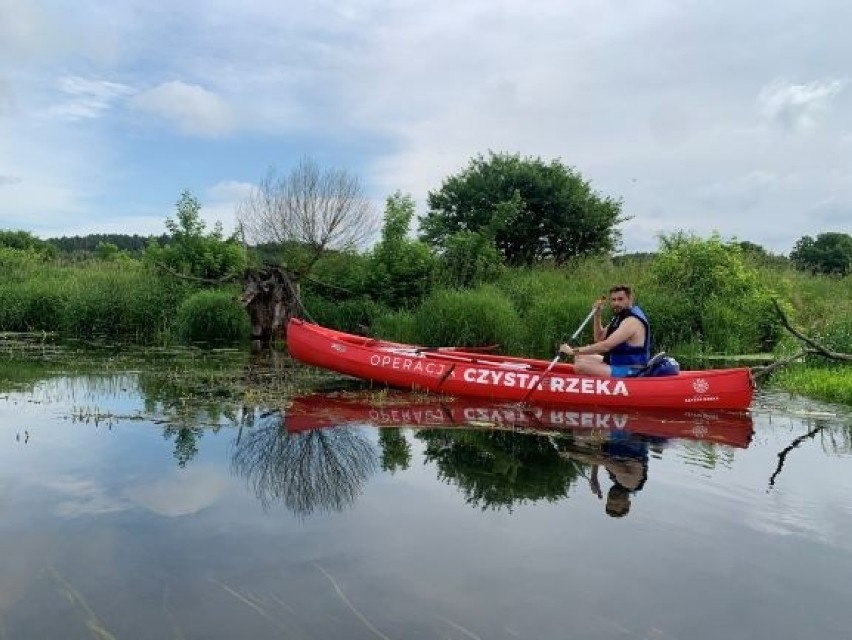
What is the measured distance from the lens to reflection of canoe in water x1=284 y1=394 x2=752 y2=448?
8558 millimetres

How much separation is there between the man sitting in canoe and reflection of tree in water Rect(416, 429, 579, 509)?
6.58 feet

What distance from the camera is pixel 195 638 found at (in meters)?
3.50

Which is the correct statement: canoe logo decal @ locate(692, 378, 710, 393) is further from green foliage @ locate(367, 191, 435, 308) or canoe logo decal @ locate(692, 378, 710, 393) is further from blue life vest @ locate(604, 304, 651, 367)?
green foliage @ locate(367, 191, 435, 308)

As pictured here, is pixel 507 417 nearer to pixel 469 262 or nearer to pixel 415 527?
pixel 415 527

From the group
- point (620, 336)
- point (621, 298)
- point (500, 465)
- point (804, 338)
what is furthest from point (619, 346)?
Result: point (500, 465)

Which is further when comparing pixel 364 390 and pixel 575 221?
pixel 575 221

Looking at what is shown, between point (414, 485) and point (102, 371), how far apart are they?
25.8ft

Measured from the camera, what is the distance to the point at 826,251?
3950cm

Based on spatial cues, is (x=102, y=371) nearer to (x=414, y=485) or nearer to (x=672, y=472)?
(x=414, y=485)

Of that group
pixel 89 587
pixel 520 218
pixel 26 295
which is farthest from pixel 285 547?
pixel 520 218

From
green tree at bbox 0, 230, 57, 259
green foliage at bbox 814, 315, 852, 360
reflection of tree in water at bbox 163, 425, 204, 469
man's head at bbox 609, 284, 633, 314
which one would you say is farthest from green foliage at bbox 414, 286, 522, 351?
green tree at bbox 0, 230, 57, 259

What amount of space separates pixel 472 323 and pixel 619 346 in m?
5.48

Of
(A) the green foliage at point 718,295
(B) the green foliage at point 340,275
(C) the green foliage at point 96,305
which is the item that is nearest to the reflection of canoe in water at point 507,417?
(A) the green foliage at point 718,295

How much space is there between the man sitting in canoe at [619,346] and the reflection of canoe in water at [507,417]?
56 centimetres
